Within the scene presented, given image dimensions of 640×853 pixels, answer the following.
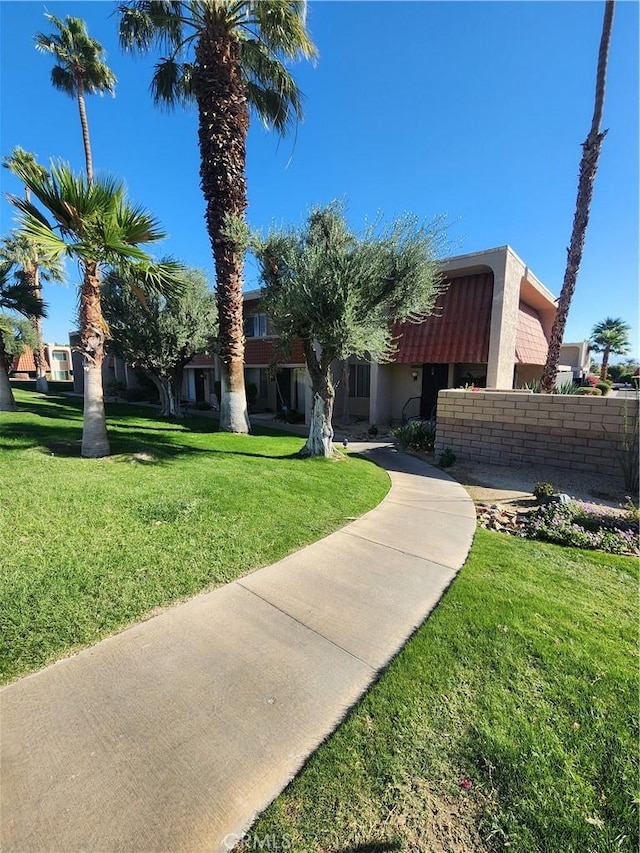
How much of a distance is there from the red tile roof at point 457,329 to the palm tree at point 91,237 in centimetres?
846

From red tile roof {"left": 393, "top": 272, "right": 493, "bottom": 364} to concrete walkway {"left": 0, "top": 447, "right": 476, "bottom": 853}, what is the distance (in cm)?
1070

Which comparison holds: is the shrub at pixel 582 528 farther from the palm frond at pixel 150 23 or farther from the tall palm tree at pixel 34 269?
the tall palm tree at pixel 34 269

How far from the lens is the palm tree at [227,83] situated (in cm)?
901

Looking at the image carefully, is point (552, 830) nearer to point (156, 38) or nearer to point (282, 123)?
point (282, 123)

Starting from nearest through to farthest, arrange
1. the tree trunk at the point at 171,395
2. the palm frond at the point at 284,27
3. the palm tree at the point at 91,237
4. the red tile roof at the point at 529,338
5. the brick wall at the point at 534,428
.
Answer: the palm tree at the point at 91,237 → the brick wall at the point at 534,428 → the palm frond at the point at 284,27 → the red tile roof at the point at 529,338 → the tree trunk at the point at 171,395

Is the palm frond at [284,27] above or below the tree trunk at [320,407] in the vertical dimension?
above

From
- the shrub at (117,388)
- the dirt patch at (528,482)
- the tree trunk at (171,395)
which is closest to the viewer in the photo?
the dirt patch at (528,482)

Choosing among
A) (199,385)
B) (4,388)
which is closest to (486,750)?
(4,388)

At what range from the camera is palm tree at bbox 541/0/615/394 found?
10.6 meters

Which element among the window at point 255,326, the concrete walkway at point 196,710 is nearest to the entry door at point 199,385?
the window at point 255,326

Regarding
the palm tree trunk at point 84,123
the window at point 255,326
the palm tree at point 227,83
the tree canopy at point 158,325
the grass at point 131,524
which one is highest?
the palm tree trunk at point 84,123

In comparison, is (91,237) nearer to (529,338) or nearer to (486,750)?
(486,750)

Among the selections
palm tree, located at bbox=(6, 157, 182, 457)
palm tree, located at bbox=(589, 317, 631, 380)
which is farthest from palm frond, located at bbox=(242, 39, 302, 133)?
palm tree, located at bbox=(589, 317, 631, 380)

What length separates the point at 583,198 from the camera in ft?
36.8
